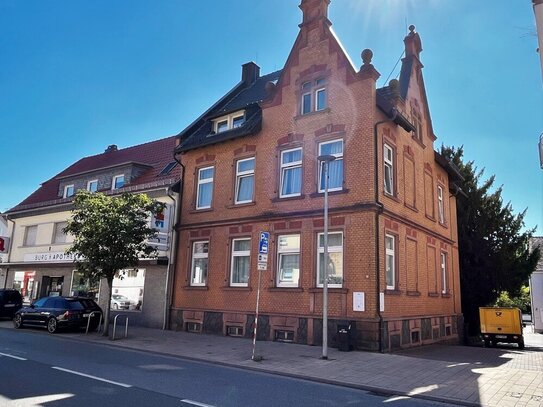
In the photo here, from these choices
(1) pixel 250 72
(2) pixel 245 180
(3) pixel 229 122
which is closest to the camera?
(2) pixel 245 180

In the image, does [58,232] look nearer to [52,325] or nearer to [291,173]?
[52,325]

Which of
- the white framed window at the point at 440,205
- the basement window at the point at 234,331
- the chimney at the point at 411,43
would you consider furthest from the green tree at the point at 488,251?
the basement window at the point at 234,331

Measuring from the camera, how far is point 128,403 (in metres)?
6.97

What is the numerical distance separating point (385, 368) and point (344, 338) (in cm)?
292

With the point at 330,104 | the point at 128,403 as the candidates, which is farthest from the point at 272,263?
the point at 128,403

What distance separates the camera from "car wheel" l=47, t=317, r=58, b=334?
18.0 metres

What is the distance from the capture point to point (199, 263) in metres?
20.2

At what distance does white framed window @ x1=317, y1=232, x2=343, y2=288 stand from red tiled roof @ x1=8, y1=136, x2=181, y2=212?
9.04 metres

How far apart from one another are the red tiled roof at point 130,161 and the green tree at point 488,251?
18.3 m

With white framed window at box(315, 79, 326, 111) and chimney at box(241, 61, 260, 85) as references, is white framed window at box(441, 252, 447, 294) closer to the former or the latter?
white framed window at box(315, 79, 326, 111)

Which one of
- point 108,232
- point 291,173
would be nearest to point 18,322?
point 108,232

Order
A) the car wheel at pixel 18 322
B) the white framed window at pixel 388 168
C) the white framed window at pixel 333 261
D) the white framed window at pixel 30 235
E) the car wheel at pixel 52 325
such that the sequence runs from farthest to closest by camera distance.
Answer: the white framed window at pixel 30 235 → the car wheel at pixel 18 322 → the car wheel at pixel 52 325 → the white framed window at pixel 388 168 → the white framed window at pixel 333 261

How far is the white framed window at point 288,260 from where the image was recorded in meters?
17.0

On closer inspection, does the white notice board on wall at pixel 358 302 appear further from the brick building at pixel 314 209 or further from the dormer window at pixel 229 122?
the dormer window at pixel 229 122
